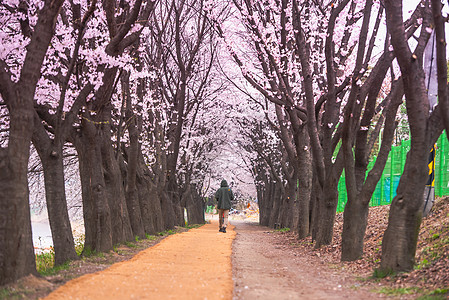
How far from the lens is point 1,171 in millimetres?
6934

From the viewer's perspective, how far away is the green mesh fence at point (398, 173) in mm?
15242

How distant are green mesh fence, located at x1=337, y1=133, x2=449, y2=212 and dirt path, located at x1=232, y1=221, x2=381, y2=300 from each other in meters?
5.27

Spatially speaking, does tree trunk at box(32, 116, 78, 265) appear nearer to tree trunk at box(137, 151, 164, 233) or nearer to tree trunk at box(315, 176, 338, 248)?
tree trunk at box(315, 176, 338, 248)

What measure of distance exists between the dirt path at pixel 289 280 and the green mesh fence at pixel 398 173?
5.27 m

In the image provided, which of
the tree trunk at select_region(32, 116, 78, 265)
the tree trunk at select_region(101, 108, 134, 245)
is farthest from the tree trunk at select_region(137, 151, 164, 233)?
the tree trunk at select_region(32, 116, 78, 265)

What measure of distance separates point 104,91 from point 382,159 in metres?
6.24

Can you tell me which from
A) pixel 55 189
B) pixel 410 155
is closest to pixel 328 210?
pixel 410 155

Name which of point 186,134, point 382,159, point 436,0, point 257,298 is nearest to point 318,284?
point 257,298

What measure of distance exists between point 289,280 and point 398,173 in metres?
13.5

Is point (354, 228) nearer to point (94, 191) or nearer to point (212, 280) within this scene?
point (212, 280)

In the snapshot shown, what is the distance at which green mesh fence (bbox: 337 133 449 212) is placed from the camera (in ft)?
50.0

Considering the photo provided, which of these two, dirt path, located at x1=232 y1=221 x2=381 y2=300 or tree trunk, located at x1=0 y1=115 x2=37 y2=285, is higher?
tree trunk, located at x1=0 y1=115 x2=37 y2=285

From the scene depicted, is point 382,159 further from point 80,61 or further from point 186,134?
point 186,134

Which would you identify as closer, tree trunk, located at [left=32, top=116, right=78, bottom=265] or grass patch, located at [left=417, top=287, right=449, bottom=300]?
grass patch, located at [left=417, top=287, right=449, bottom=300]
